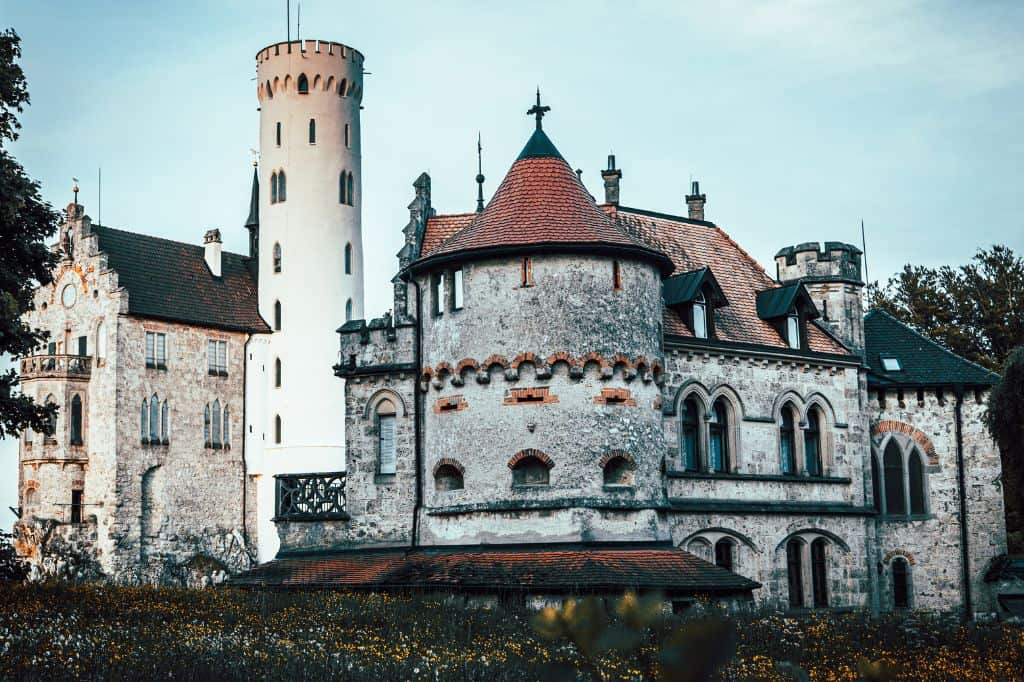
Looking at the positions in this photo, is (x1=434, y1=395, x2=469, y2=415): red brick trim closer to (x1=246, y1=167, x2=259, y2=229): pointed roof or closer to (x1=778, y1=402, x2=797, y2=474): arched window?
(x1=778, y1=402, x2=797, y2=474): arched window

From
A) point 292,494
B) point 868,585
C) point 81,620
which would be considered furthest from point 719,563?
point 81,620

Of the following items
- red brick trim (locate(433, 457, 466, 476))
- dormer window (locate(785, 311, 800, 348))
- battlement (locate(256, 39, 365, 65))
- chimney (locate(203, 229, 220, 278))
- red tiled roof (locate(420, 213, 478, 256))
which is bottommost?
red brick trim (locate(433, 457, 466, 476))

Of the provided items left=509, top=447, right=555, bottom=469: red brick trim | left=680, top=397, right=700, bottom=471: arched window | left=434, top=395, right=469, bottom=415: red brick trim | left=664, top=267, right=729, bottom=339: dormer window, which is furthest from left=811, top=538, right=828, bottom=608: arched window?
left=434, top=395, right=469, bottom=415: red brick trim

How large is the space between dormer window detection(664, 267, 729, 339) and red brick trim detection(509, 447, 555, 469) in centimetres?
590

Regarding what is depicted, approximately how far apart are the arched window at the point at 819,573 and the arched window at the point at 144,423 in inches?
1164

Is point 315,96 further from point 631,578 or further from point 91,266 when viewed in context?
point 631,578

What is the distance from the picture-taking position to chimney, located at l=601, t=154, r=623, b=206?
1448 inches

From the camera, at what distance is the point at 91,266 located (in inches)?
2184

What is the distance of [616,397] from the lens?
93.1ft

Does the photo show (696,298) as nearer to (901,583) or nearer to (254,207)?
(901,583)

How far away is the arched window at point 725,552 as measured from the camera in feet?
104

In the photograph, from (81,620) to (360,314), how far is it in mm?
40132

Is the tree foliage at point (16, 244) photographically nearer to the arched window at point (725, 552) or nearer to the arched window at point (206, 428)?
the arched window at point (725, 552)

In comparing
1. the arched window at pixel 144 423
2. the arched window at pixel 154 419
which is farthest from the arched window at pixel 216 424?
the arched window at pixel 144 423
